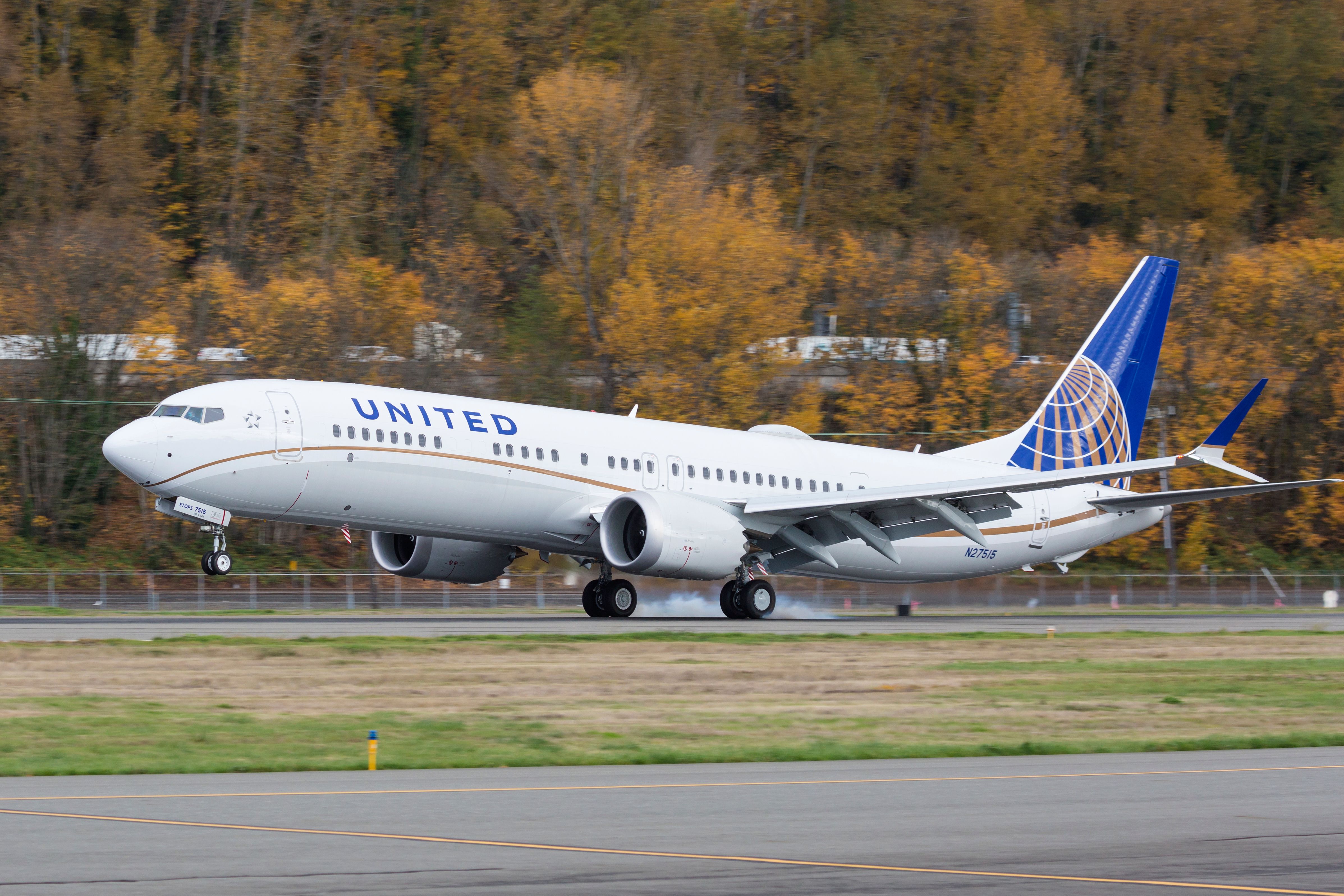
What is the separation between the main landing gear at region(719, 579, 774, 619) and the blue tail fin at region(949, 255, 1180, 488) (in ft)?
29.1

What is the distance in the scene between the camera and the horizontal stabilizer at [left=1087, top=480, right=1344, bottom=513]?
106 ft

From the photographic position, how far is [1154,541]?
62125 millimetres

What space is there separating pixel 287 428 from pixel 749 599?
424 inches

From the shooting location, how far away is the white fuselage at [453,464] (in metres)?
28.2

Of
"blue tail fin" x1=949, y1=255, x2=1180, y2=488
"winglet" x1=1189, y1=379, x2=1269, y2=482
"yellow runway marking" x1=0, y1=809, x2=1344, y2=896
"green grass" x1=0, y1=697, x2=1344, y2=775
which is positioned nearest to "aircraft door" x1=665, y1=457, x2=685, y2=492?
"blue tail fin" x1=949, y1=255, x2=1180, y2=488

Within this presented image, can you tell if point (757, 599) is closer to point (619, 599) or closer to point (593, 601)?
point (619, 599)

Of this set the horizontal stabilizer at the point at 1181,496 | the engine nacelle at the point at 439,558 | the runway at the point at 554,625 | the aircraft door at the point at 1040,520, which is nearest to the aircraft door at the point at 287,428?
the runway at the point at 554,625

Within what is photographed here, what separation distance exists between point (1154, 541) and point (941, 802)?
52994 millimetres

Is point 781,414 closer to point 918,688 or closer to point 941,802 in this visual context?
point 918,688

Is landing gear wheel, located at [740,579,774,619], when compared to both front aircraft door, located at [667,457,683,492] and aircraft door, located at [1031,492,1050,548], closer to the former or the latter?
front aircraft door, located at [667,457,683,492]

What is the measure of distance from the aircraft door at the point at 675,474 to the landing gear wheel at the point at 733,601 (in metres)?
2.47

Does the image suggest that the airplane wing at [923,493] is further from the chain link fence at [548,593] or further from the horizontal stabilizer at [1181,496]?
the chain link fence at [548,593]

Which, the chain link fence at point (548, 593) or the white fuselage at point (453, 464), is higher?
the white fuselage at point (453, 464)

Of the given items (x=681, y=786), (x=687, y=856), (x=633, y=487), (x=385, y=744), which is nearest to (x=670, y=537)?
(x=633, y=487)
